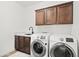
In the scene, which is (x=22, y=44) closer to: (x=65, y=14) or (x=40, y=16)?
(x=40, y=16)

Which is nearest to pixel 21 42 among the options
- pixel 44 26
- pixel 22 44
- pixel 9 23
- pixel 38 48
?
pixel 22 44

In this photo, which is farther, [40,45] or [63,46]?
[40,45]

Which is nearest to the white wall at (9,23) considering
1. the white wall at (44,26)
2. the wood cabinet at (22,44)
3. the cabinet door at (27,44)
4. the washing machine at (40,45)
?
the wood cabinet at (22,44)

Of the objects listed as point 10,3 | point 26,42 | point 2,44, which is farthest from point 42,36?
point 10,3

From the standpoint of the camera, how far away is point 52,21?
2.93 metres

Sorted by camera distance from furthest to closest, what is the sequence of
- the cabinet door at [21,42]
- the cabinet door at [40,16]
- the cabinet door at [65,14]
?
1. the cabinet door at [21,42]
2. the cabinet door at [40,16]
3. the cabinet door at [65,14]

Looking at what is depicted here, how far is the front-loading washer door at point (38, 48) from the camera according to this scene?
2.56 m

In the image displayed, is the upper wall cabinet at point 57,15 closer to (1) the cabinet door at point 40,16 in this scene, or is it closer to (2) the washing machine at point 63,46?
(1) the cabinet door at point 40,16

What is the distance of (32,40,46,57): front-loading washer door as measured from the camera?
256 centimetres

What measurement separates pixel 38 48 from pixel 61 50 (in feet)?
2.41

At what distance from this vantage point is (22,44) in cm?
367

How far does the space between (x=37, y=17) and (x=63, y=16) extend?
1.13 metres

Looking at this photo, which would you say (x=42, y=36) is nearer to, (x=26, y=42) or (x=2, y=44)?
(x=26, y=42)

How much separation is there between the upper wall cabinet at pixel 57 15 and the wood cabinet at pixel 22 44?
81 cm
